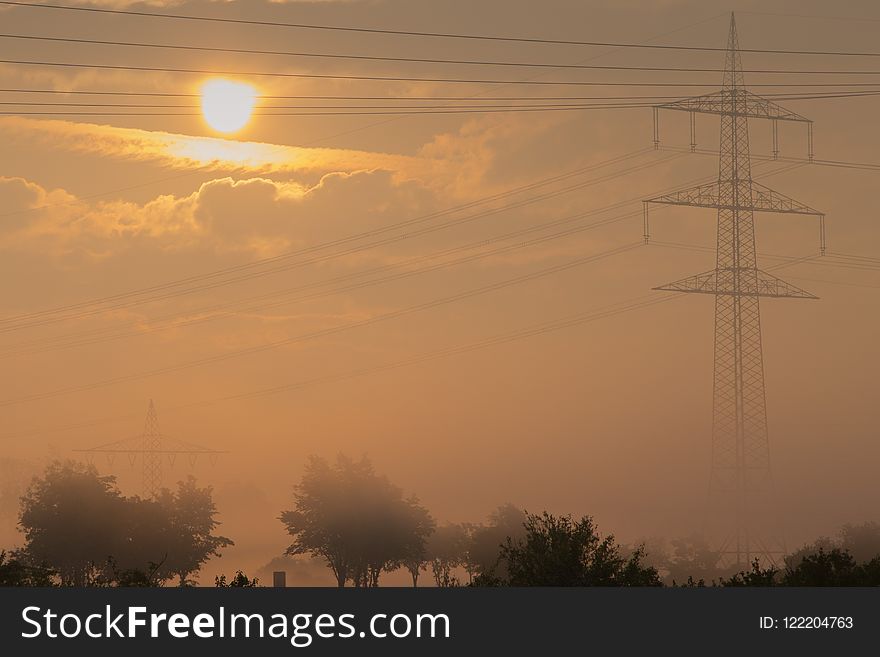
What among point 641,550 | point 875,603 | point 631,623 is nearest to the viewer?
point 631,623

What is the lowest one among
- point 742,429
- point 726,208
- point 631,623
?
point 631,623

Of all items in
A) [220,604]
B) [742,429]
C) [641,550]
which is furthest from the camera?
[742,429]

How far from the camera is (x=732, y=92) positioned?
13088 centimetres

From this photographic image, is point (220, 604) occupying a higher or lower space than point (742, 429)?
lower

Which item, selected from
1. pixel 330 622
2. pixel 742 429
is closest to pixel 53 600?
pixel 330 622

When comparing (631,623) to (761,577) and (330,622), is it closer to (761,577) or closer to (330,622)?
(330,622)

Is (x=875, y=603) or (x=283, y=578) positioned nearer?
(x=875, y=603)

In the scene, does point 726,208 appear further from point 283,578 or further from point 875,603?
point 875,603

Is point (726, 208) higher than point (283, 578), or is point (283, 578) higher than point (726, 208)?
point (726, 208)

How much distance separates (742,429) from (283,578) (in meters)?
59.8

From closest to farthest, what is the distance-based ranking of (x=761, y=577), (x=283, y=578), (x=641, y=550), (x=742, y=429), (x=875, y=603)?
(x=875, y=603)
(x=283, y=578)
(x=761, y=577)
(x=641, y=550)
(x=742, y=429)

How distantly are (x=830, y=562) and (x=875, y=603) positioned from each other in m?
35.5

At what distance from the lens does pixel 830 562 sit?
85.9m

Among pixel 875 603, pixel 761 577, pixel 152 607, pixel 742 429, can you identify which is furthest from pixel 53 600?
pixel 742 429
